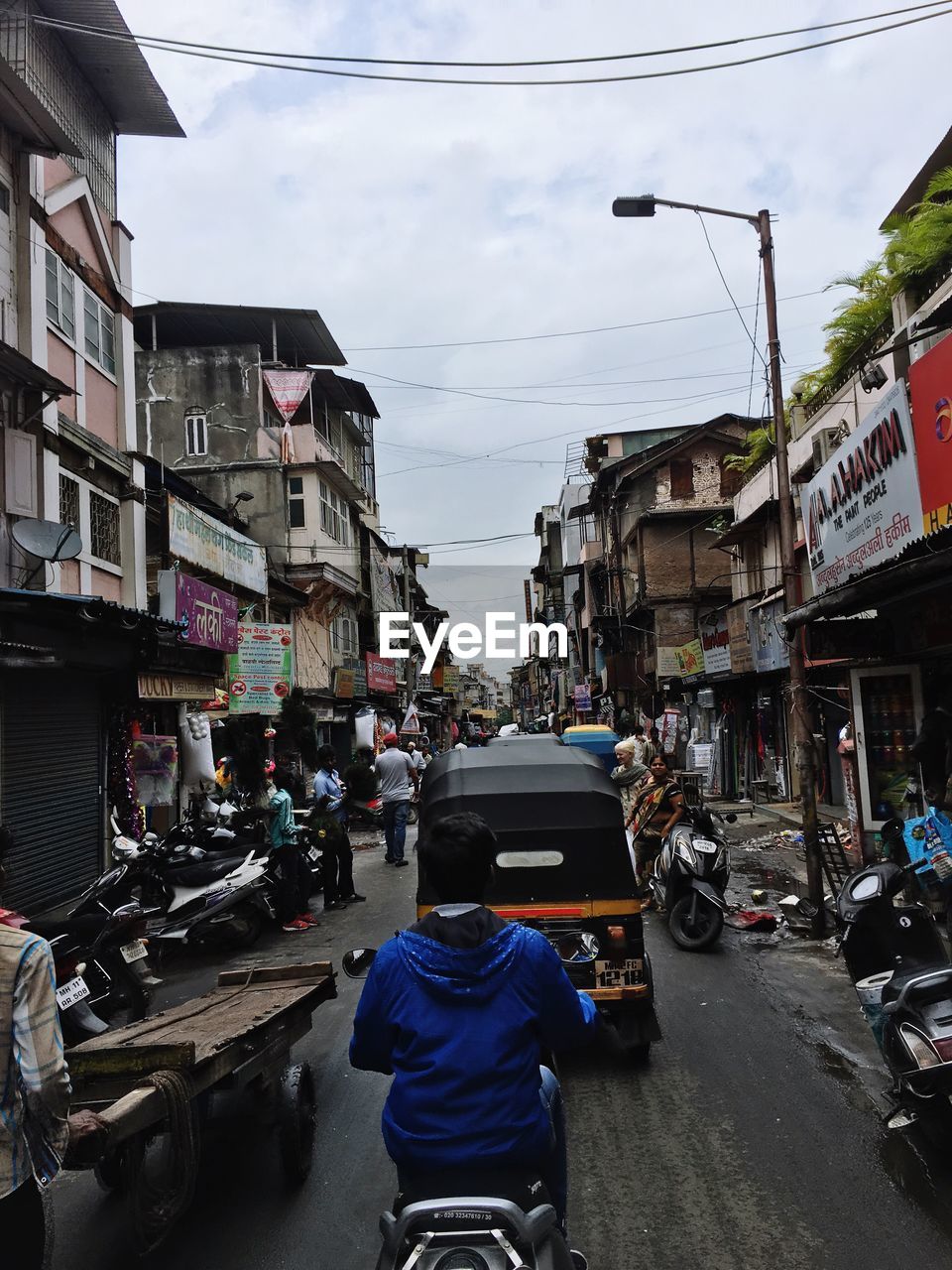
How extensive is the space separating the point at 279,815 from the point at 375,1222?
6.49 m

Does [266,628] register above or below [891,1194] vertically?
above

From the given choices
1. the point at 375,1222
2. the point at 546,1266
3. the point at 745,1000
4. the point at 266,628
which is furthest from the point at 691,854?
the point at 266,628

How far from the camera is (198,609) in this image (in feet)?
51.3

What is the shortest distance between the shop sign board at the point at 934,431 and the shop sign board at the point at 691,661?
61.2 feet

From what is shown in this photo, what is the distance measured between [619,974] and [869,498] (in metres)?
5.69

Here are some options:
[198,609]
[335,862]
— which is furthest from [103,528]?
[335,862]

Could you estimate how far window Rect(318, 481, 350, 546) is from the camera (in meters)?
33.5

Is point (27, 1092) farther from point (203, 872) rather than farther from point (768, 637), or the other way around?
point (768, 637)

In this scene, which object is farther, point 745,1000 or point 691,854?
point 691,854

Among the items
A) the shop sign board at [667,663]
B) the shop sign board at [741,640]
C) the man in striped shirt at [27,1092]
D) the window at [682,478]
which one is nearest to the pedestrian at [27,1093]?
the man in striped shirt at [27,1092]

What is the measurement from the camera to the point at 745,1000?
24.0ft

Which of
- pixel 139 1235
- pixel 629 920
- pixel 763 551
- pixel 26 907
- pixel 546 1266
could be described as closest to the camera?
pixel 546 1266

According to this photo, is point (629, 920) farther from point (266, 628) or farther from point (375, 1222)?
point (266, 628)

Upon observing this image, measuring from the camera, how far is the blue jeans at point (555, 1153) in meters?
2.71
